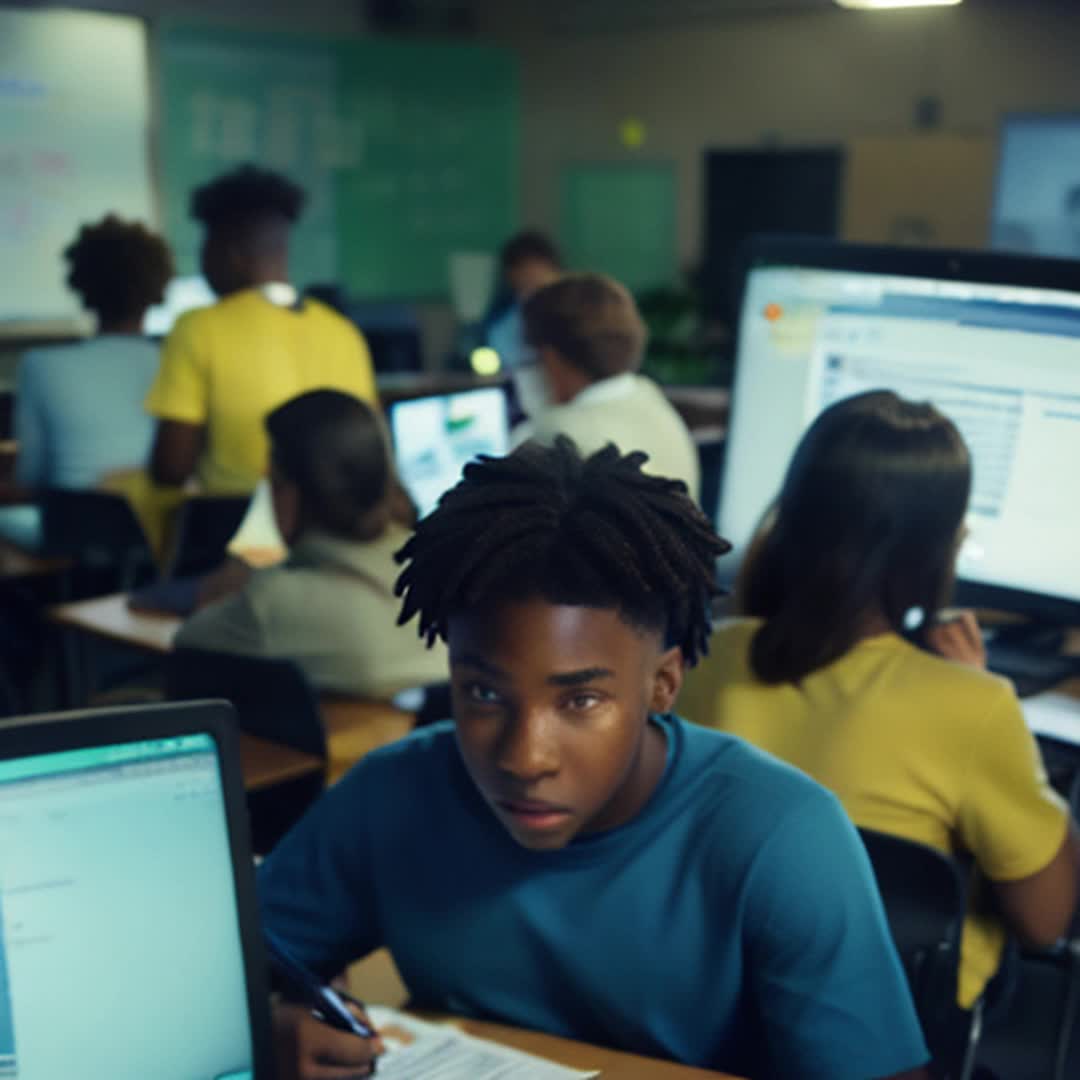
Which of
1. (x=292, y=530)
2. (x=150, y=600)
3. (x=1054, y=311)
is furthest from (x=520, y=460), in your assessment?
(x=150, y=600)

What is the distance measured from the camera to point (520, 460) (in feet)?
3.69

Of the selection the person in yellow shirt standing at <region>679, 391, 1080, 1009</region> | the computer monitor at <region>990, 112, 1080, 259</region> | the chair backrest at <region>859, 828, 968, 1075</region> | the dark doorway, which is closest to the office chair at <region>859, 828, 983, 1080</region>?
the chair backrest at <region>859, 828, 968, 1075</region>

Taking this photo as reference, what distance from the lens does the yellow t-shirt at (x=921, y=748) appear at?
150cm

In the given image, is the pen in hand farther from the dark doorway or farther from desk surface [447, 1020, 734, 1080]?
the dark doorway

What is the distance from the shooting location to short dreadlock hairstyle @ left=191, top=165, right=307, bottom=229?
355cm

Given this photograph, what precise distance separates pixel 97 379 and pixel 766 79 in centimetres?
494

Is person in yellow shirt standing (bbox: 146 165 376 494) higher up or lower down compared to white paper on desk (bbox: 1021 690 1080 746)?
higher up

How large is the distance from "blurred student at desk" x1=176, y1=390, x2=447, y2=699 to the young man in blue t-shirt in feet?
3.23

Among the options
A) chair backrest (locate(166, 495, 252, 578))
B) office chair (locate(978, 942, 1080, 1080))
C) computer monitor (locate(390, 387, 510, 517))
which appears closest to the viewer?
office chair (locate(978, 942, 1080, 1080))

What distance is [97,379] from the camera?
13.0 feet

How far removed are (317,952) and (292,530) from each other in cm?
113

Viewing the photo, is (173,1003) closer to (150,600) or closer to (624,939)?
(624,939)

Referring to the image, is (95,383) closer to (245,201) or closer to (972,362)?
(245,201)

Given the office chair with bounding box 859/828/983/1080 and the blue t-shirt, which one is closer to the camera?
the blue t-shirt
